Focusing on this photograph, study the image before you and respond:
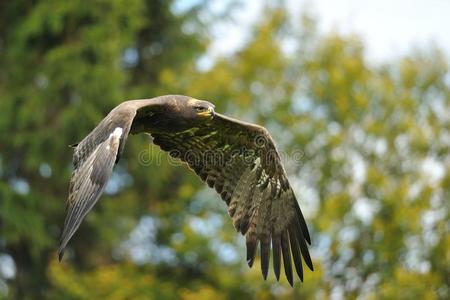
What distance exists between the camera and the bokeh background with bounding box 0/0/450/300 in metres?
22.6

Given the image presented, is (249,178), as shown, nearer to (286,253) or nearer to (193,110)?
(286,253)

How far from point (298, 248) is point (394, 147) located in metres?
14.4

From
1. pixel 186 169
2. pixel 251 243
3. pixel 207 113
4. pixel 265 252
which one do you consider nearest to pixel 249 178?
pixel 251 243

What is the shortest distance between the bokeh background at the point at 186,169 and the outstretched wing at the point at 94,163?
1221 cm

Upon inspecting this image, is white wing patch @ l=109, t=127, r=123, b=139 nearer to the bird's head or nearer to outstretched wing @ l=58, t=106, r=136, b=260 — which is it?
outstretched wing @ l=58, t=106, r=136, b=260

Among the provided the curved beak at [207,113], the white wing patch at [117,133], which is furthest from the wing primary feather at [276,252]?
the white wing patch at [117,133]

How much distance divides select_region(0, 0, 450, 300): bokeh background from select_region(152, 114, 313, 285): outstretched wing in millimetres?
10075

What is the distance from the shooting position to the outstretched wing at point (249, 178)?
1179cm

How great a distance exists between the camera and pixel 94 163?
9570 mm

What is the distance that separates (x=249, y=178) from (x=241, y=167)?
0.51 feet

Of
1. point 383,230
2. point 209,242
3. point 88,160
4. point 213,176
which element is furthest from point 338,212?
point 88,160

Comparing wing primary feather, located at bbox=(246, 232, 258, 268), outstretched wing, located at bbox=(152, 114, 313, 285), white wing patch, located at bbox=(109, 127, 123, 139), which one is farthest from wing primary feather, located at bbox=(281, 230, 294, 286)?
white wing patch, located at bbox=(109, 127, 123, 139)

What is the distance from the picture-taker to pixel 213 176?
40.0 feet

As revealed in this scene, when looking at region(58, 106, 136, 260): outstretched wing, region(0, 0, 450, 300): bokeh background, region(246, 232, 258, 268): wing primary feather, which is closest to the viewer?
region(58, 106, 136, 260): outstretched wing
